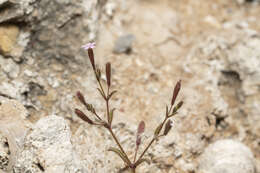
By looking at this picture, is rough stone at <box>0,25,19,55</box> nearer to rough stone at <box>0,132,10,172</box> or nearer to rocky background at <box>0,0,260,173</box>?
rocky background at <box>0,0,260,173</box>

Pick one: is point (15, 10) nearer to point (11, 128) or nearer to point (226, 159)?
point (11, 128)

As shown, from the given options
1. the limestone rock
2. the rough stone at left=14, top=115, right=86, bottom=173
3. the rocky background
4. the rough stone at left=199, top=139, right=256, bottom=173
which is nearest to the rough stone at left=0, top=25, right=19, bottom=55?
the rocky background

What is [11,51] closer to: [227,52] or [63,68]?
[63,68]

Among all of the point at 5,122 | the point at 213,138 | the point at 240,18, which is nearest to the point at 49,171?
the point at 5,122

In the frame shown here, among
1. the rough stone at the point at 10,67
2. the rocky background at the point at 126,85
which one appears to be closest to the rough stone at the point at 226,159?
the rocky background at the point at 126,85

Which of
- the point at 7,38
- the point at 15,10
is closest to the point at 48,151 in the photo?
the point at 7,38

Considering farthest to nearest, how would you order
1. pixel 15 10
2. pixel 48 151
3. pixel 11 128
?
pixel 15 10 → pixel 11 128 → pixel 48 151

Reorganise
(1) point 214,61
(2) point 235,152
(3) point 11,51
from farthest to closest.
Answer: (1) point 214,61, (3) point 11,51, (2) point 235,152

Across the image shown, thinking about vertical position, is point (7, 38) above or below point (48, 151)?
above
